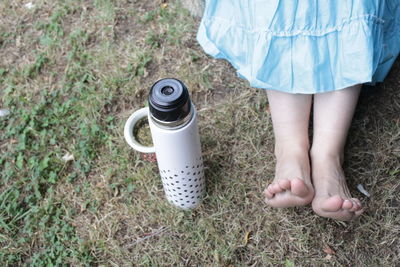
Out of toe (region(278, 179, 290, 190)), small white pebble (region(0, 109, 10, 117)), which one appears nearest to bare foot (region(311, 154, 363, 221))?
toe (region(278, 179, 290, 190))

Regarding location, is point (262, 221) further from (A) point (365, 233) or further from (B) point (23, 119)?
(B) point (23, 119)

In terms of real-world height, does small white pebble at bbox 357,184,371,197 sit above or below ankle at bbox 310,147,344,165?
below

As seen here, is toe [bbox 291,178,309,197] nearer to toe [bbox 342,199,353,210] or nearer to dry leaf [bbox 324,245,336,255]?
toe [bbox 342,199,353,210]

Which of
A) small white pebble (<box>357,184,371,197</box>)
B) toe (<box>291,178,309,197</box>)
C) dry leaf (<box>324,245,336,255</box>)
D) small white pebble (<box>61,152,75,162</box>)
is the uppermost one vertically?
toe (<box>291,178,309,197</box>)

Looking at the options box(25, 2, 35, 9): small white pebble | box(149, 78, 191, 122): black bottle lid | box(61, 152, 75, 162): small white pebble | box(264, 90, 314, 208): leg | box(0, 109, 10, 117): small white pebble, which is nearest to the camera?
box(149, 78, 191, 122): black bottle lid

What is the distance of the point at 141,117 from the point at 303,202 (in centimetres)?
74

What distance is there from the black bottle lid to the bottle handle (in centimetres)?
38

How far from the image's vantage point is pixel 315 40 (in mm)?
1461

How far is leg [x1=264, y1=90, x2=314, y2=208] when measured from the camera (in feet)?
4.76

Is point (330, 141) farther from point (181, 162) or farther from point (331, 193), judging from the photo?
point (181, 162)

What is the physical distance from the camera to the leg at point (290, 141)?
145 centimetres

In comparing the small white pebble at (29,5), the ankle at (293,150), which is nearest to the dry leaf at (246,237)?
the ankle at (293,150)

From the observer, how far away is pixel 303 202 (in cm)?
142

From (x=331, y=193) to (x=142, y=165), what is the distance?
0.73 metres
